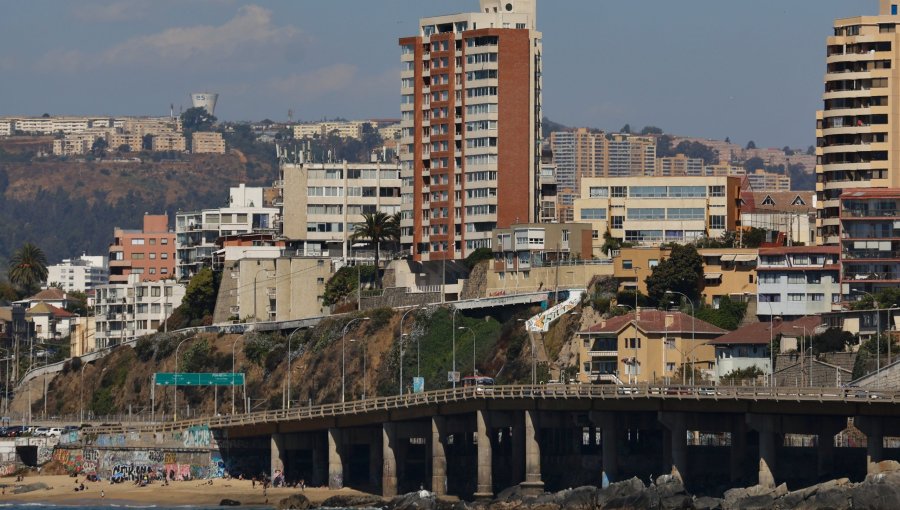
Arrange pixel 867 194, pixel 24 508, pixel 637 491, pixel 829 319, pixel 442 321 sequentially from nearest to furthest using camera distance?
pixel 637 491
pixel 24 508
pixel 829 319
pixel 867 194
pixel 442 321

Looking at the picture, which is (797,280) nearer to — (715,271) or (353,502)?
(715,271)

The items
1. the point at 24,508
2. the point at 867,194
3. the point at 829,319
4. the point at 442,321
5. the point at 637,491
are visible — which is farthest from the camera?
the point at 442,321

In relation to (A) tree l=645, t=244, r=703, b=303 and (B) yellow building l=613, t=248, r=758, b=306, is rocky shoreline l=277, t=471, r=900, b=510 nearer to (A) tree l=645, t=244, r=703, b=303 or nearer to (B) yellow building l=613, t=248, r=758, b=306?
(A) tree l=645, t=244, r=703, b=303

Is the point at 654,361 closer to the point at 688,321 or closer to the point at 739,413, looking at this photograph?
the point at 688,321

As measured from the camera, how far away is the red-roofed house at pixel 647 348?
564 ft

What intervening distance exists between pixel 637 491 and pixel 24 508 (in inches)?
1849

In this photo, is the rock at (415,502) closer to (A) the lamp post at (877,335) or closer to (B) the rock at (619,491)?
(B) the rock at (619,491)

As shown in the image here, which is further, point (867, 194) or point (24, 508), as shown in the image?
point (867, 194)

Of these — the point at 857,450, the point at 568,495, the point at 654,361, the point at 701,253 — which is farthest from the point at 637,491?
the point at 701,253

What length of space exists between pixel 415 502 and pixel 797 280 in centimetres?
5615

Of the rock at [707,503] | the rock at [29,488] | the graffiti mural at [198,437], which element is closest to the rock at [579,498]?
the rock at [707,503]

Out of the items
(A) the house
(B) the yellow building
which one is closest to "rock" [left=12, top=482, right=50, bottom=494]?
(A) the house

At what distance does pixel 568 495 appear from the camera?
135250 millimetres

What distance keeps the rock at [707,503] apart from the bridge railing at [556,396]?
7.13 meters
